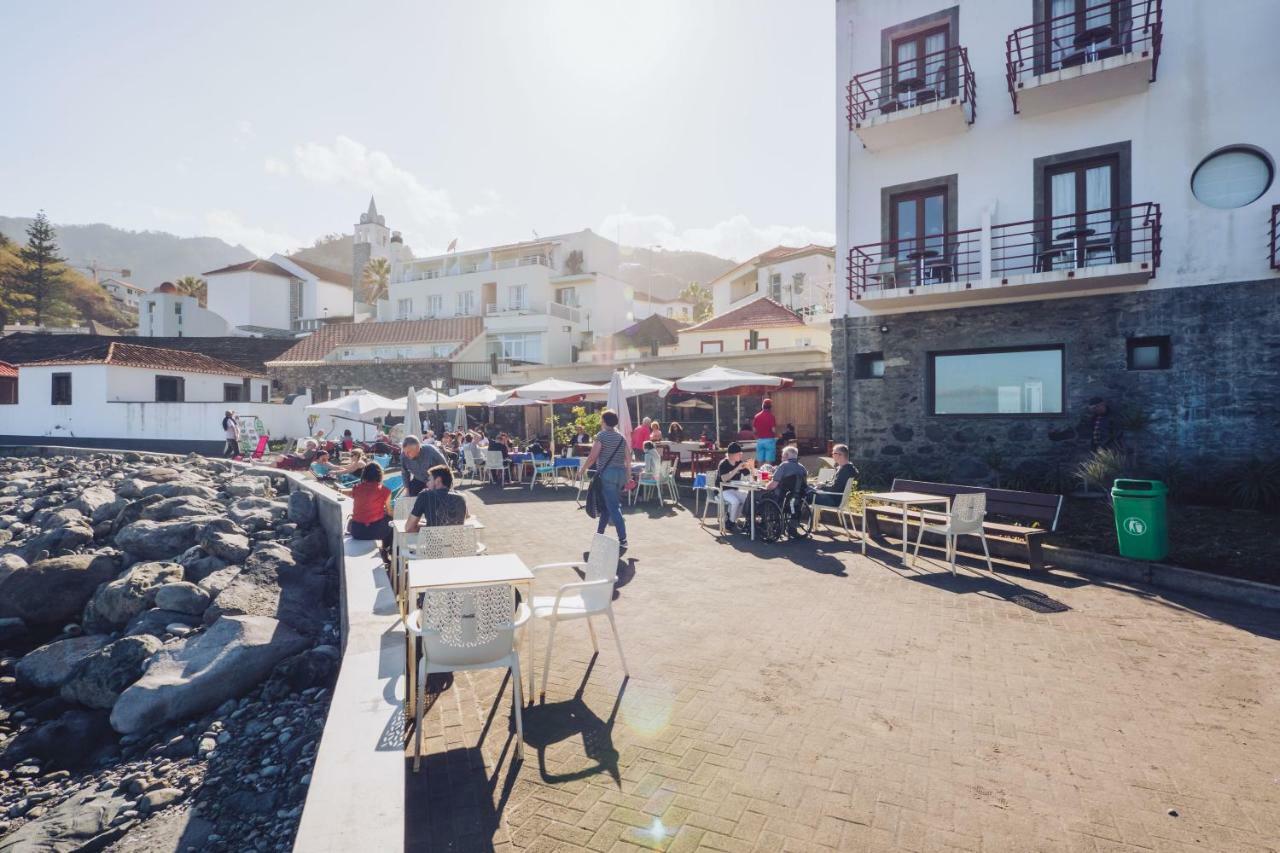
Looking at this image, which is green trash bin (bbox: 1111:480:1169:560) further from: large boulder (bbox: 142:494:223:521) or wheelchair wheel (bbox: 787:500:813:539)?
large boulder (bbox: 142:494:223:521)

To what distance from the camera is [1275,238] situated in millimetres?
10758

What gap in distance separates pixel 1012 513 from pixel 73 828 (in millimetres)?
10327

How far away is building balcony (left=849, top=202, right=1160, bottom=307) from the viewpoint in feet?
37.9

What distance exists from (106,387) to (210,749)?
105 ft

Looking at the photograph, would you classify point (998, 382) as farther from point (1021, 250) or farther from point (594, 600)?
point (594, 600)

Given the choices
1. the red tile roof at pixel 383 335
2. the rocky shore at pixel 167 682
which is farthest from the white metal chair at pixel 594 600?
the red tile roof at pixel 383 335

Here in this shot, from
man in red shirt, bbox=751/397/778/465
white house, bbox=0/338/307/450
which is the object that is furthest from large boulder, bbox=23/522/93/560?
white house, bbox=0/338/307/450

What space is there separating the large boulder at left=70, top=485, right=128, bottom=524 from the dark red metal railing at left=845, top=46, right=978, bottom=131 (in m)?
17.9

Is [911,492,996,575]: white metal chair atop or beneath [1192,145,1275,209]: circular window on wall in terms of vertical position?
beneath

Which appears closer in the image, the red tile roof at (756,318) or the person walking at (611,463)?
the person walking at (611,463)

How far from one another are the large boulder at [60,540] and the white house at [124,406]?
16.6 m

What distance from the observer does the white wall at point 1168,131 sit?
11.1m

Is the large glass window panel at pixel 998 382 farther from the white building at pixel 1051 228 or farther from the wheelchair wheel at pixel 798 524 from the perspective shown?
the wheelchair wheel at pixel 798 524

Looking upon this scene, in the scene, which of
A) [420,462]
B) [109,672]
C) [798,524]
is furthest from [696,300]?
[109,672]
